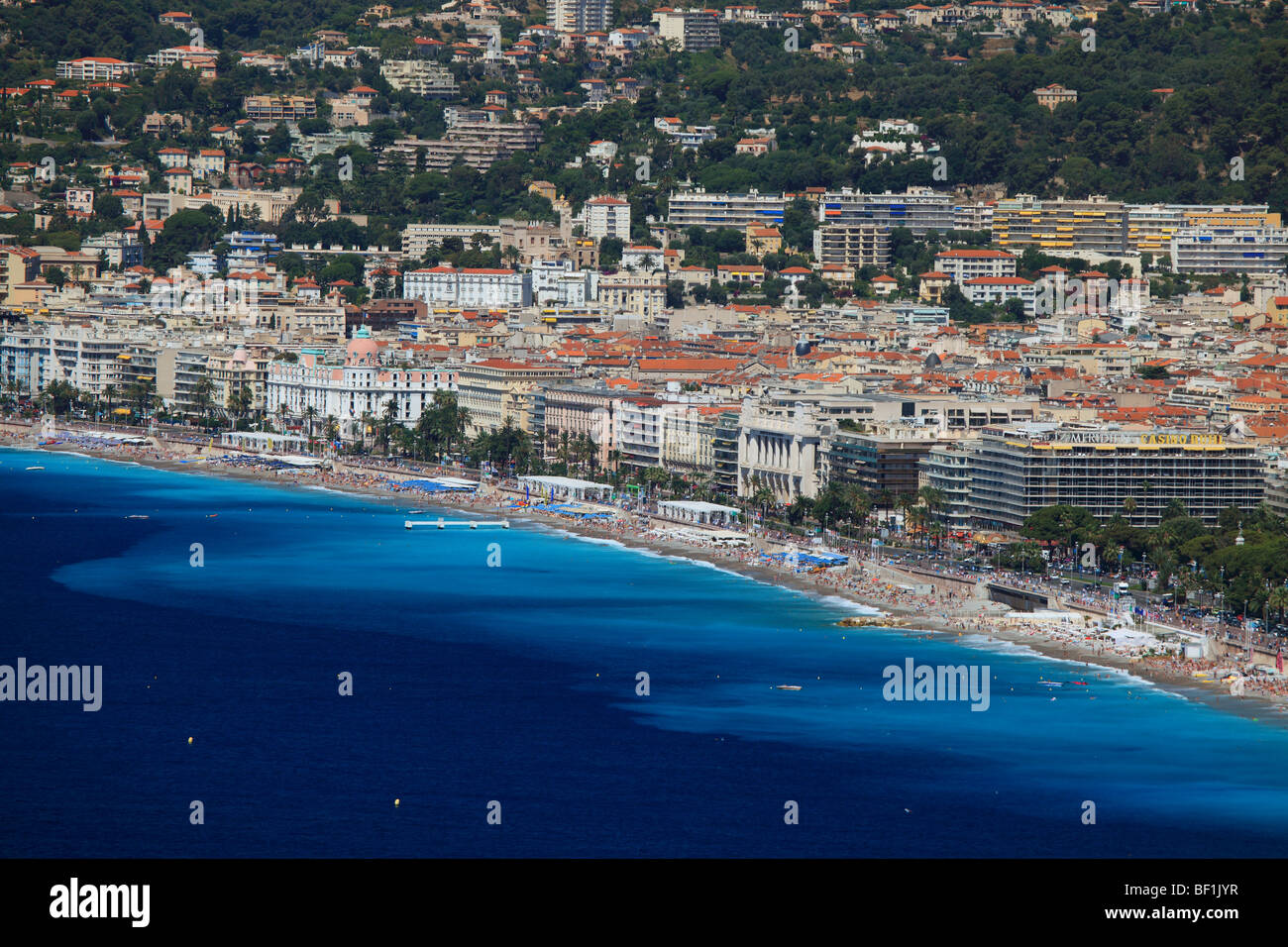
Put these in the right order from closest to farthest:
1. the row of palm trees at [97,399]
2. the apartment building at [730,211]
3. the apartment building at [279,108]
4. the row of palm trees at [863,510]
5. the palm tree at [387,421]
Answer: the row of palm trees at [863,510]
the palm tree at [387,421]
the row of palm trees at [97,399]
the apartment building at [730,211]
the apartment building at [279,108]

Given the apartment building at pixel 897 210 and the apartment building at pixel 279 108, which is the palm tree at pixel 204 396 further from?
the apartment building at pixel 279 108

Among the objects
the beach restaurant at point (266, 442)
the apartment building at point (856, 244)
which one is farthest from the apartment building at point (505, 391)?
the apartment building at point (856, 244)

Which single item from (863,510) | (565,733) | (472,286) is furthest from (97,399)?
(565,733)

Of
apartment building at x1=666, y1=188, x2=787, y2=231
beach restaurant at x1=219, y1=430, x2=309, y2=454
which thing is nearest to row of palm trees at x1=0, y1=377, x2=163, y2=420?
beach restaurant at x1=219, y1=430, x2=309, y2=454

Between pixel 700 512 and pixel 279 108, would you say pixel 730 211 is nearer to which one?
pixel 279 108

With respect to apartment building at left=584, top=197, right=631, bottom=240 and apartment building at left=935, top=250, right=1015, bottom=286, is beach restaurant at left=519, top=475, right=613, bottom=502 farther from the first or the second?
apartment building at left=584, top=197, right=631, bottom=240
